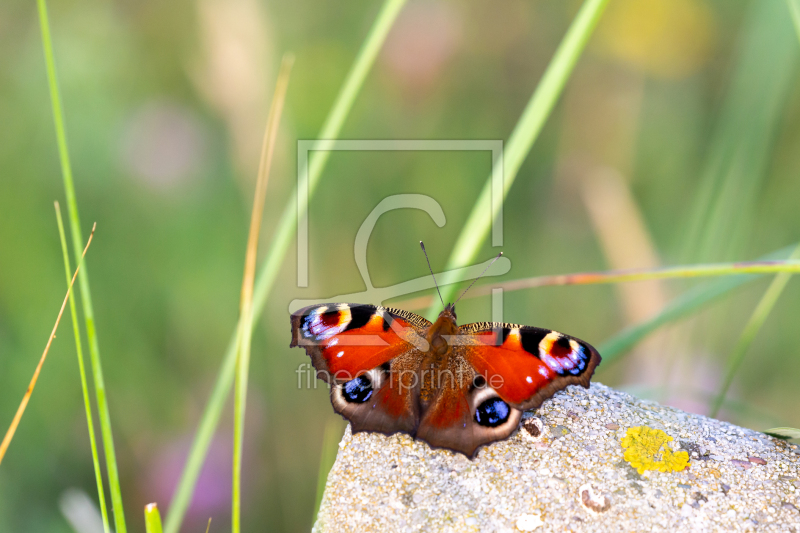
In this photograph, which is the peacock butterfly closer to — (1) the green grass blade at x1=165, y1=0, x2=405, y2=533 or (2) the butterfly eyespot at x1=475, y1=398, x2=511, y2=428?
(2) the butterfly eyespot at x1=475, y1=398, x2=511, y2=428

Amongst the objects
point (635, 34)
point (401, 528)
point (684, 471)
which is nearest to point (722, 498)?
point (684, 471)

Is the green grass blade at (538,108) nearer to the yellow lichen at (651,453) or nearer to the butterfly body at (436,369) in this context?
the butterfly body at (436,369)

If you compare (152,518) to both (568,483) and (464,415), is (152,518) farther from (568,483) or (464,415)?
(568,483)

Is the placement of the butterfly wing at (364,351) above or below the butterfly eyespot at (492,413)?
above

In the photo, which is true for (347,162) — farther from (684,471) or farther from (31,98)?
(684,471)

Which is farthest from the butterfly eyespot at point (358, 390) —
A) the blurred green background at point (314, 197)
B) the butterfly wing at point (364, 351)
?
the blurred green background at point (314, 197)

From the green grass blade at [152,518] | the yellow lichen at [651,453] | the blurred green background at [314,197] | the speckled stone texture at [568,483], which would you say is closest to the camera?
the green grass blade at [152,518]

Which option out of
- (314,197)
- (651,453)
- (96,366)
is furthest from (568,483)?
(314,197)
